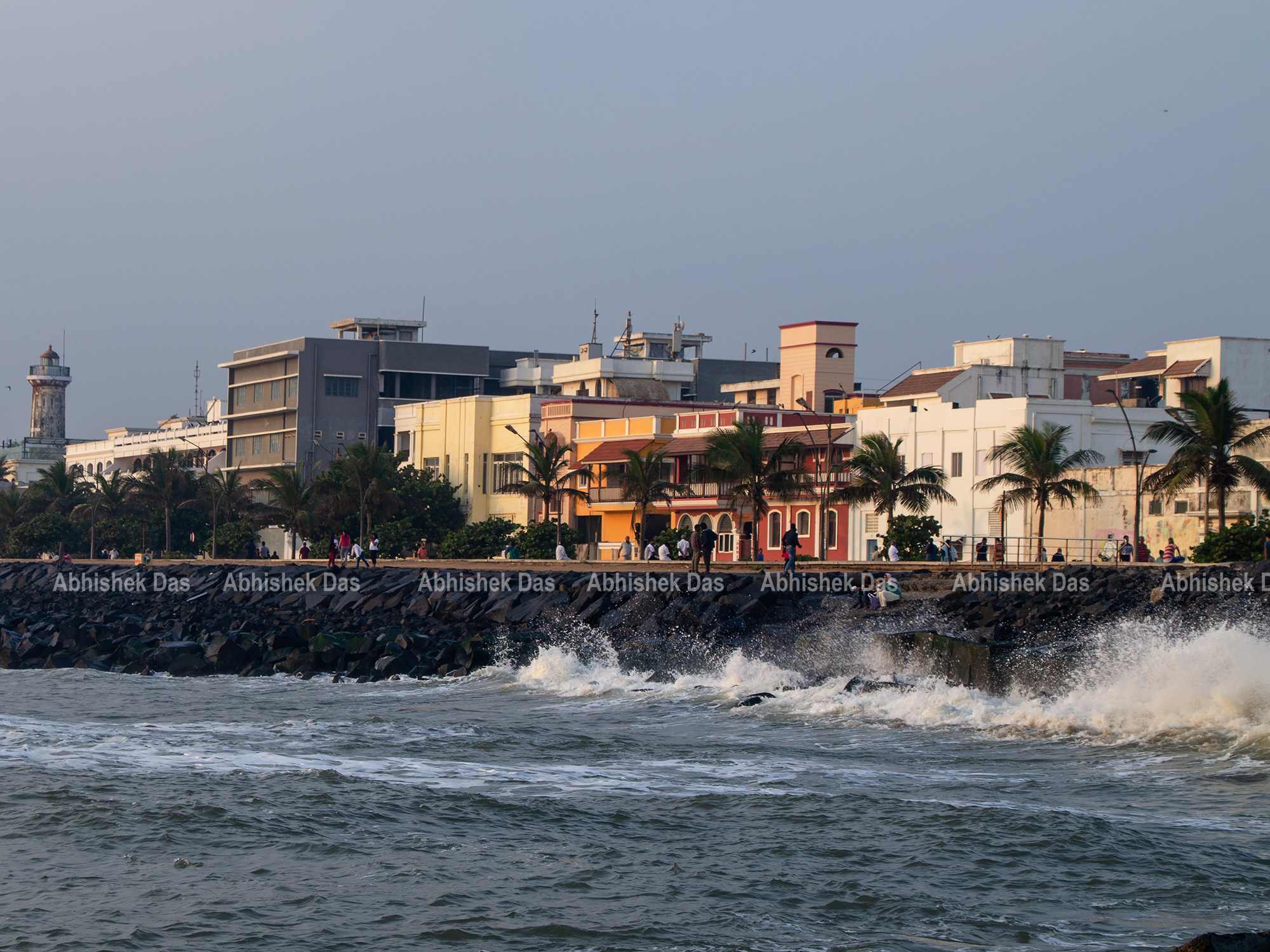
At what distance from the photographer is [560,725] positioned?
21.4 m

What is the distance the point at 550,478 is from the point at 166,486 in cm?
2750

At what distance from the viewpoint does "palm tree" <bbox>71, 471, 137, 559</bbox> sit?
8650 cm

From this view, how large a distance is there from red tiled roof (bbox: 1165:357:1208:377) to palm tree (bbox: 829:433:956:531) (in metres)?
20.9

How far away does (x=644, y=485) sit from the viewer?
195ft

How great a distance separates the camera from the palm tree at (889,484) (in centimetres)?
5022

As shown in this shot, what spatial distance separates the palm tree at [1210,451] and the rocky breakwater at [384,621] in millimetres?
12099

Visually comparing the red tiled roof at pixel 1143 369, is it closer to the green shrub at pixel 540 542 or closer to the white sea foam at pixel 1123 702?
the green shrub at pixel 540 542

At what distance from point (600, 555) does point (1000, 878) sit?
Result: 181 feet

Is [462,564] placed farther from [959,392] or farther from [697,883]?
[697,883]

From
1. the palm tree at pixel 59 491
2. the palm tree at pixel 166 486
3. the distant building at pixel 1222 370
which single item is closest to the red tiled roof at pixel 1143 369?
the distant building at pixel 1222 370

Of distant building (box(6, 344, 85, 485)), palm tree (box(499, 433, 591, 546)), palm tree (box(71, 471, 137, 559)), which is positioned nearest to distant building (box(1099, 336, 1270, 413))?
palm tree (box(499, 433, 591, 546))

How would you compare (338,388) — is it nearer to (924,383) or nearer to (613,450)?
(613,450)

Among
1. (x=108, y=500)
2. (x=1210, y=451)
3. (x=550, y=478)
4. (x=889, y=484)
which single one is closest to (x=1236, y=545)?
(x=1210, y=451)

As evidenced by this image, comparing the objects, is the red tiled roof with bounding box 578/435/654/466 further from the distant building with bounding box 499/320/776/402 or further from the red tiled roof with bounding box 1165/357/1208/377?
the red tiled roof with bounding box 1165/357/1208/377
